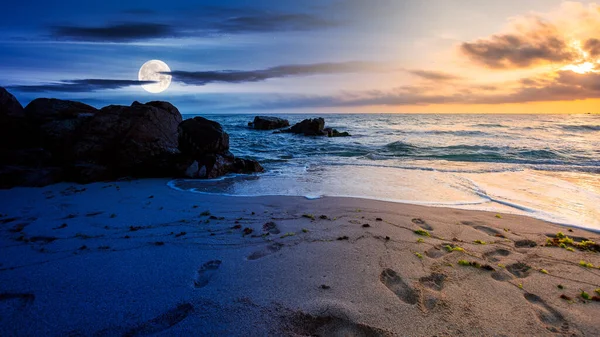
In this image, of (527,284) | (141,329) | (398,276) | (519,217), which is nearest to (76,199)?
(141,329)

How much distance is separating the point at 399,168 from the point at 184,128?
24.0ft

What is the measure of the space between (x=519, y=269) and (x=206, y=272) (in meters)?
3.44

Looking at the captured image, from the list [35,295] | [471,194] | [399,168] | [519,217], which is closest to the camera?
[35,295]

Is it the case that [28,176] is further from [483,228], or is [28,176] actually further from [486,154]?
[486,154]

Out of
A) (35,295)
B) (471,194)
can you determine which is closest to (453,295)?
(35,295)

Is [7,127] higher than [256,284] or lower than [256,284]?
higher

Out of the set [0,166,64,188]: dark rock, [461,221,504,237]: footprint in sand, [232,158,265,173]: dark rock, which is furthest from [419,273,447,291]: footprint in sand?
[0,166,64,188]: dark rock

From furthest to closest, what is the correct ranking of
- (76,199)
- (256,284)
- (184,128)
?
(184,128) < (76,199) < (256,284)

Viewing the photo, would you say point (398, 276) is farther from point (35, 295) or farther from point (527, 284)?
point (35, 295)

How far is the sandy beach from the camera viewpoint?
2414 millimetres

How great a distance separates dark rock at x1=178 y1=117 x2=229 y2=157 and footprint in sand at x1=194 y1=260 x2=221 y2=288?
6250 mm

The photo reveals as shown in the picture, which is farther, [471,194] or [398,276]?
[471,194]

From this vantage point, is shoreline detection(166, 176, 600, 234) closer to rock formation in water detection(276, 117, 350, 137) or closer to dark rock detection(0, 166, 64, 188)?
dark rock detection(0, 166, 64, 188)

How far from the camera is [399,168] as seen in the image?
10.8 meters
